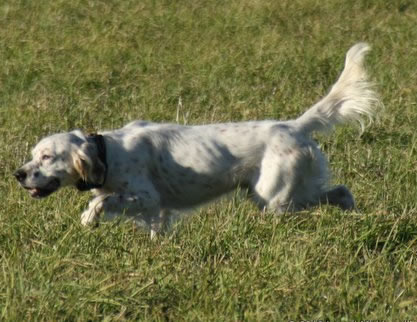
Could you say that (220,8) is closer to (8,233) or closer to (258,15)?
(258,15)

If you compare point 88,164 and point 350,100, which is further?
point 350,100

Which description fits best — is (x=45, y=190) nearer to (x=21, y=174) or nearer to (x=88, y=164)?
(x=21, y=174)

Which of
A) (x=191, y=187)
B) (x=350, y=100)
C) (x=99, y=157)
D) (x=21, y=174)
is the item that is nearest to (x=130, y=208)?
(x=99, y=157)

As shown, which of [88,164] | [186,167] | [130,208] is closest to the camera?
[88,164]

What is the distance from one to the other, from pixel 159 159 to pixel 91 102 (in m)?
2.96

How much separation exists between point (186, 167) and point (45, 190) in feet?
2.96

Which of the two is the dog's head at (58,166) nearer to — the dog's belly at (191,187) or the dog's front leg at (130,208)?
the dog's front leg at (130,208)

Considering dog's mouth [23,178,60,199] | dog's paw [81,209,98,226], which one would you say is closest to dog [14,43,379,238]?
dog's mouth [23,178,60,199]

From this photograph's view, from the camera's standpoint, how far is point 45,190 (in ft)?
21.5

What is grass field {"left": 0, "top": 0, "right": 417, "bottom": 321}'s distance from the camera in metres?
4.91

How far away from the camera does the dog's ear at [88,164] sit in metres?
6.50

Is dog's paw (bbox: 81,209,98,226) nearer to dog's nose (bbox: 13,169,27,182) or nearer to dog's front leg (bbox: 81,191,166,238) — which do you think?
dog's front leg (bbox: 81,191,166,238)

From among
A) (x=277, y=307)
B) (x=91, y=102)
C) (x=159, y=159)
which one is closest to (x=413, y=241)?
(x=277, y=307)

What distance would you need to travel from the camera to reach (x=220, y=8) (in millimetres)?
13805
